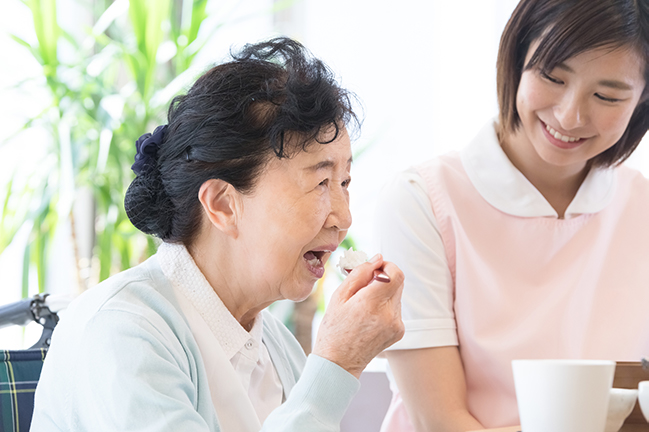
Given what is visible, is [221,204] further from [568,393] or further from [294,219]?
[568,393]

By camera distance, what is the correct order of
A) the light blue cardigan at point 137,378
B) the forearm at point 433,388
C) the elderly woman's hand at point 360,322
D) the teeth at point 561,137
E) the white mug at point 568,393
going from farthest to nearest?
the teeth at point 561,137, the forearm at point 433,388, the elderly woman's hand at point 360,322, the light blue cardigan at point 137,378, the white mug at point 568,393

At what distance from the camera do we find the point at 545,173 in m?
1.47

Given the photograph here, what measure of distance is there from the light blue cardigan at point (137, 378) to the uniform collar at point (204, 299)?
0.16 ft

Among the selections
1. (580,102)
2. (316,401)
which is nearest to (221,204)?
(316,401)

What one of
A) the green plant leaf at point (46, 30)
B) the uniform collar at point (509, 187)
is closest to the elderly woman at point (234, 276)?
the uniform collar at point (509, 187)

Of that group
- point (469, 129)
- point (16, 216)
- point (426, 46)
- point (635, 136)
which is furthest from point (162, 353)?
point (426, 46)

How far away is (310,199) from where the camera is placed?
1026 mm

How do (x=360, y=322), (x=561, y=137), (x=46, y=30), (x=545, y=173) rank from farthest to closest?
1. (x=46, y=30)
2. (x=545, y=173)
3. (x=561, y=137)
4. (x=360, y=322)

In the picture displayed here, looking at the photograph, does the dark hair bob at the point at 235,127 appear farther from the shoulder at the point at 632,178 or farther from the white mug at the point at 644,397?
the shoulder at the point at 632,178

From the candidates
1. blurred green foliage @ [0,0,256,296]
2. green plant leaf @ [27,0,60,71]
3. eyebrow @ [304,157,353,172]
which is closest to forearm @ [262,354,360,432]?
eyebrow @ [304,157,353,172]

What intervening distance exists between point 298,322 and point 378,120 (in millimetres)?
1070

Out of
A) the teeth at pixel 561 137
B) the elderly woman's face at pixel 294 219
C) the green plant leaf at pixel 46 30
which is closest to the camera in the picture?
the elderly woman's face at pixel 294 219

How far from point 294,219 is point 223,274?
0.16 meters

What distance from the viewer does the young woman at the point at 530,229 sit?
1287 millimetres
